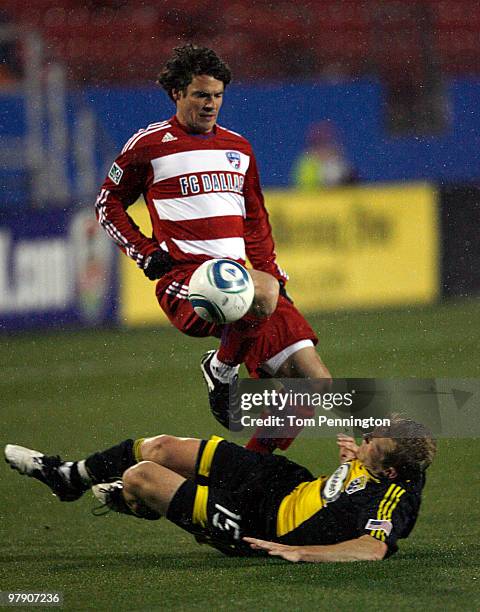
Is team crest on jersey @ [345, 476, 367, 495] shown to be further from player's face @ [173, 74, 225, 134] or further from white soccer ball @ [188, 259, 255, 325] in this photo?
player's face @ [173, 74, 225, 134]

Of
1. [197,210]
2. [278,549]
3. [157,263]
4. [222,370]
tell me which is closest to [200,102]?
[197,210]

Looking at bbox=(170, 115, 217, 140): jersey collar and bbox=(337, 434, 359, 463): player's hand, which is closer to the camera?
bbox=(337, 434, 359, 463): player's hand

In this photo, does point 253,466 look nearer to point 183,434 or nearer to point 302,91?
point 183,434

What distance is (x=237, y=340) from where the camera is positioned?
5715 millimetres

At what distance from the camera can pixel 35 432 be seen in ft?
24.7

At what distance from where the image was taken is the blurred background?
11.6 m

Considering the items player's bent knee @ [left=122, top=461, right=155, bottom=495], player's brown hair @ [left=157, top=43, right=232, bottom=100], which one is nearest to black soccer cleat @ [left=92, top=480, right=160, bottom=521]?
player's bent knee @ [left=122, top=461, right=155, bottom=495]

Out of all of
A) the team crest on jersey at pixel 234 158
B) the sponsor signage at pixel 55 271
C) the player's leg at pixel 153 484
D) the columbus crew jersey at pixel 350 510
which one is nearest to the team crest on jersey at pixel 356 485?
the columbus crew jersey at pixel 350 510

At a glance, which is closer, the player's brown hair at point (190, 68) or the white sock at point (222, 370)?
the player's brown hair at point (190, 68)

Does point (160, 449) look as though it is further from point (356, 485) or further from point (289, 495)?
point (356, 485)

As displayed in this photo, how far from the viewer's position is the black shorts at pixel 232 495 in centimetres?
463

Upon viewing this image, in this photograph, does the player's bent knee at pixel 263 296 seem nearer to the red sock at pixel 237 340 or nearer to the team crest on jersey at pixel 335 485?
the red sock at pixel 237 340

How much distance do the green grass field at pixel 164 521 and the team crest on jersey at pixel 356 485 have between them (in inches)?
10.5

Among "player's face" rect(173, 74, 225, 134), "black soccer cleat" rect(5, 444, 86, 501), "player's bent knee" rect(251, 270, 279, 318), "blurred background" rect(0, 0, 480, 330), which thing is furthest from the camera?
"blurred background" rect(0, 0, 480, 330)
